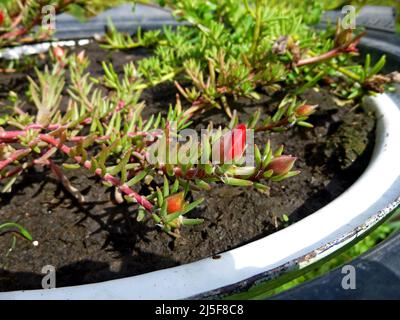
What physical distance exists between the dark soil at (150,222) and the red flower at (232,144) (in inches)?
7.9

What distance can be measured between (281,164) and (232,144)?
8 cm

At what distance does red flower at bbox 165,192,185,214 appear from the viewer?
61 centimetres

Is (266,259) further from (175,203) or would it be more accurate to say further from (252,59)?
(252,59)

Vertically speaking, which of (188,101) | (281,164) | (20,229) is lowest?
(20,229)

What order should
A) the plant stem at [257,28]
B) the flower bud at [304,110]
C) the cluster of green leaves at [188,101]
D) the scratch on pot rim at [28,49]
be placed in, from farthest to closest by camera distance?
the scratch on pot rim at [28,49] < the plant stem at [257,28] < the flower bud at [304,110] < the cluster of green leaves at [188,101]

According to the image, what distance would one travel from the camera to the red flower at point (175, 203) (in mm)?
605

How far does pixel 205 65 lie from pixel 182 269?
0.68m

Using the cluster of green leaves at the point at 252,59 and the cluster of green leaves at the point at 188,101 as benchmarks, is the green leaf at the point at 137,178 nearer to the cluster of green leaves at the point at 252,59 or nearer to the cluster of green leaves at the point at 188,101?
the cluster of green leaves at the point at 188,101

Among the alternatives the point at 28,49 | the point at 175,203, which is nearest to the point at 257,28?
the point at 175,203

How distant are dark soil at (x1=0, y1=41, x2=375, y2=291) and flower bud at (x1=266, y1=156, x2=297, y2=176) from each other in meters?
0.18

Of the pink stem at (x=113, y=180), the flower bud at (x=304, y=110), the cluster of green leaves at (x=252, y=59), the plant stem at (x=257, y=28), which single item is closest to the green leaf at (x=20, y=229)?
the pink stem at (x=113, y=180)

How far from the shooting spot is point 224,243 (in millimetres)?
734

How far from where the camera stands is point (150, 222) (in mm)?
789
